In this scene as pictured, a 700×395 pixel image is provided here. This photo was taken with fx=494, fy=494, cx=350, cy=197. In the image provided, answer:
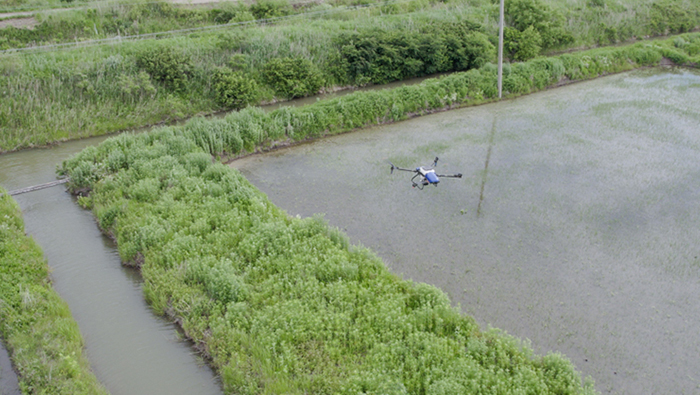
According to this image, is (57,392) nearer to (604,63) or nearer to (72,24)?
(72,24)

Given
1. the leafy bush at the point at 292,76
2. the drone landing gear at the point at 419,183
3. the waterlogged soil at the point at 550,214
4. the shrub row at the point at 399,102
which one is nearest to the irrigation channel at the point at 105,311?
the shrub row at the point at 399,102

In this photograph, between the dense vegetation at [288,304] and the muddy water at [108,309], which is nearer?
the dense vegetation at [288,304]

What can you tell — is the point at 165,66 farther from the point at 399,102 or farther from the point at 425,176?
the point at 425,176

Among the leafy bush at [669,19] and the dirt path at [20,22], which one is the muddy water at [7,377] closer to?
the dirt path at [20,22]

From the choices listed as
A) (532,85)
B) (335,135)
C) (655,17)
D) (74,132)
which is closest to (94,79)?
(74,132)

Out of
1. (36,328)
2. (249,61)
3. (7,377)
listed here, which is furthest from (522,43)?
(7,377)

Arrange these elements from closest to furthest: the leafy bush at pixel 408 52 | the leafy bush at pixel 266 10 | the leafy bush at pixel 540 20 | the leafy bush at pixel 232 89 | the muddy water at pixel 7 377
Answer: the muddy water at pixel 7 377
the leafy bush at pixel 232 89
the leafy bush at pixel 408 52
the leafy bush at pixel 540 20
the leafy bush at pixel 266 10
